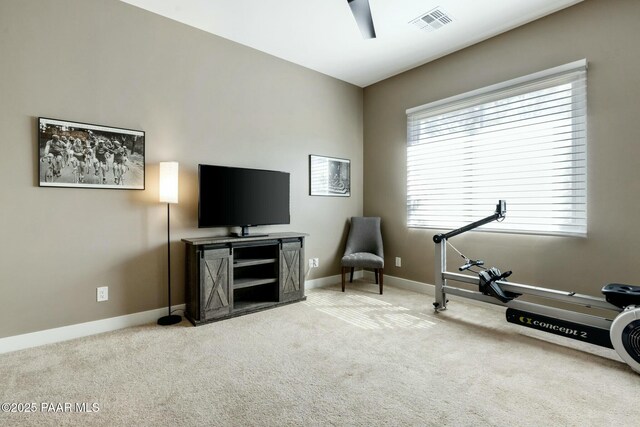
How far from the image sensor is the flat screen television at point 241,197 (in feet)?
10.5

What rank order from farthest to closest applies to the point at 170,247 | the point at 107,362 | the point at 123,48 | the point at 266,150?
the point at 266,150
the point at 170,247
the point at 123,48
the point at 107,362

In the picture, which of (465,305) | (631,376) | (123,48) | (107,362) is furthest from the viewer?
(465,305)

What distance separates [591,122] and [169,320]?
4387 millimetres

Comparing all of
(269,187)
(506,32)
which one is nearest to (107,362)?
(269,187)

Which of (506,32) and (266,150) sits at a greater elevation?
(506,32)

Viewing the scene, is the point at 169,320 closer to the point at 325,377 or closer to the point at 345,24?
the point at 325,377

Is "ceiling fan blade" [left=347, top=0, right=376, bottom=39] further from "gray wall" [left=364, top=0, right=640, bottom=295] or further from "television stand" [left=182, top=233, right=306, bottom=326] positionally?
"television stand" [left=182, top=233, right=306, bottom=326]

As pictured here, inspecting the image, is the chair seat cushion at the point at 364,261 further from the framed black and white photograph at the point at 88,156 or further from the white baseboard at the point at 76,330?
the framed black and white photograph at the point at 88,156

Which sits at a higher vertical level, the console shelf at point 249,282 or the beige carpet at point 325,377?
the console shelf at point 249,282

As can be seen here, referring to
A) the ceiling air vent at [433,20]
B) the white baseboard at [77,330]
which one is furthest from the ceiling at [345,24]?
the white baseboard at [77,330]

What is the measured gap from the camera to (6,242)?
7.88 feet

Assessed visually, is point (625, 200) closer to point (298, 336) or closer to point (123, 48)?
point (298, 336)

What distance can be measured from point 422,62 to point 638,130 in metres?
2.40

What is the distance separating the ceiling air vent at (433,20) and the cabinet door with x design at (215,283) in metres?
3.09
